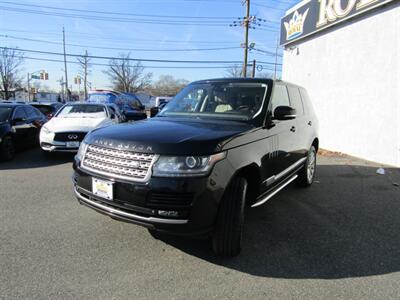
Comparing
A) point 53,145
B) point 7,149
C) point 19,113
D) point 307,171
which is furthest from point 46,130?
point 307,171

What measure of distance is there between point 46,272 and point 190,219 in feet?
4.82

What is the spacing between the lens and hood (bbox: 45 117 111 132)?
7727 mm

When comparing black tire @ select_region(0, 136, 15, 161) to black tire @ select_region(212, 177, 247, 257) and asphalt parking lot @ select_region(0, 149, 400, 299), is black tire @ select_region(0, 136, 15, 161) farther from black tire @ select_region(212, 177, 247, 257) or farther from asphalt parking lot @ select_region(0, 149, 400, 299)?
black tire @ select_region(212, 177, 247, 257)

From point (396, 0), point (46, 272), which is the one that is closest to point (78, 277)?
point (46, 272)

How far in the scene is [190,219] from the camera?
256cm

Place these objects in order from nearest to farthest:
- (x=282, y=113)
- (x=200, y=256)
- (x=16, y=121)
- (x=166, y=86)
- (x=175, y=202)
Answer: (x=175, y=202) → (x=200, y=256) → (x=282, y=113) → (x=16, y=121) → (x=166, y=86)

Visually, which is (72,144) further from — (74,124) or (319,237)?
(319,237)

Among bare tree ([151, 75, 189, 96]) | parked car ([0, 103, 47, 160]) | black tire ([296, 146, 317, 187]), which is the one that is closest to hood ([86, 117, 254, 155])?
black tire ([296, 146, 317, 187])

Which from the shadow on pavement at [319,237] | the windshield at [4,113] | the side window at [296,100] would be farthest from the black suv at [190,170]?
the windshield at [4,113]

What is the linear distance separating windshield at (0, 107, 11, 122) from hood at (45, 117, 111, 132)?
1087 millimetres

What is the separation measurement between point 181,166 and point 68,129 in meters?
6.09

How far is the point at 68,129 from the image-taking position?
7.68 meters

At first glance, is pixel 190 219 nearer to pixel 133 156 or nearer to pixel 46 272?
pixel 133 156

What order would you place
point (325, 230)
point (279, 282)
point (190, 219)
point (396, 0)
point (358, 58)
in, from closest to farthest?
point (190, 219) → point (279, 282) → point (325, 230) → point (396, 0) → point (358, 58)
